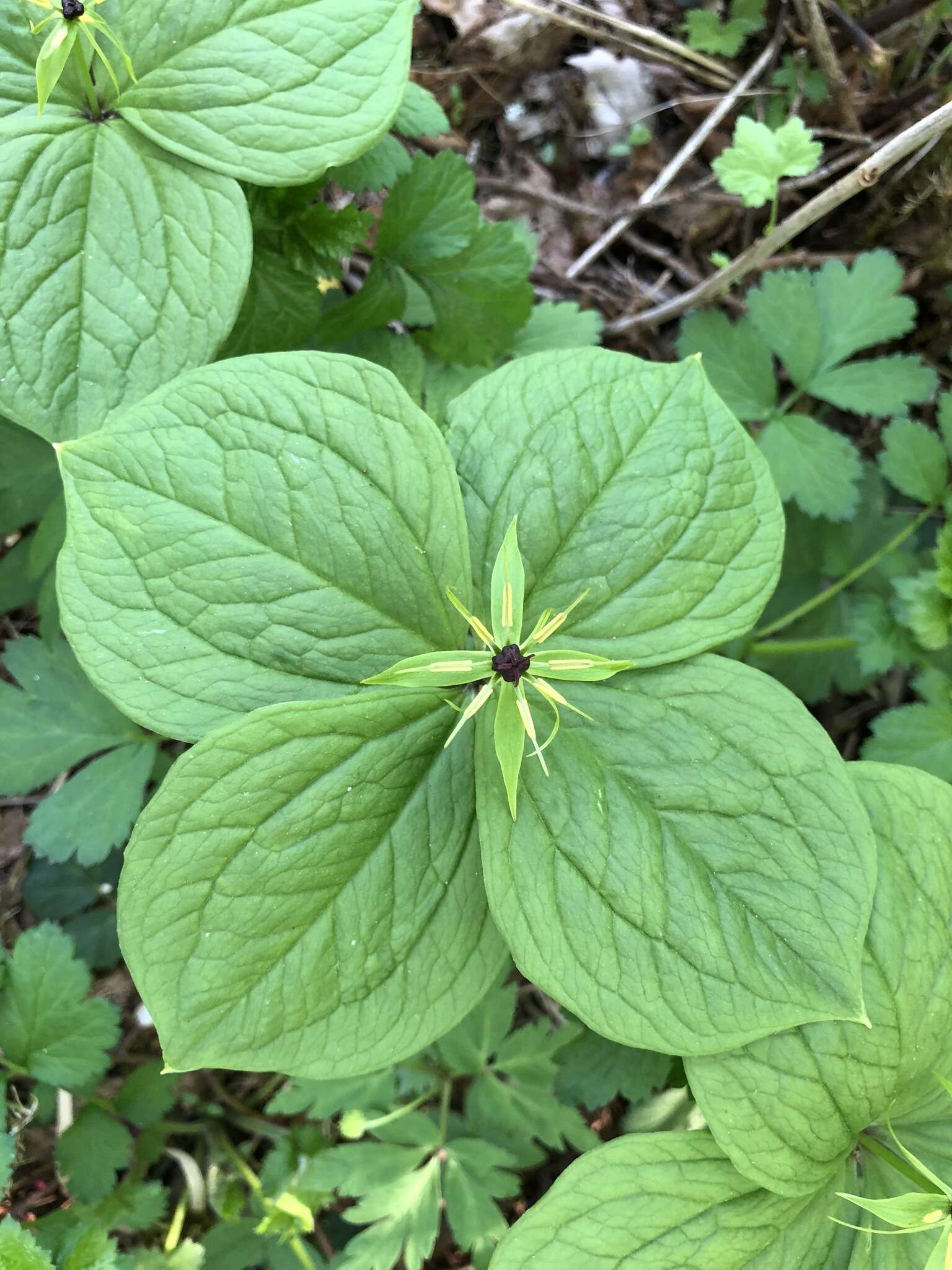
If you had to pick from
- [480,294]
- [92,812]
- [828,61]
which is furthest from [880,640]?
[92,812]

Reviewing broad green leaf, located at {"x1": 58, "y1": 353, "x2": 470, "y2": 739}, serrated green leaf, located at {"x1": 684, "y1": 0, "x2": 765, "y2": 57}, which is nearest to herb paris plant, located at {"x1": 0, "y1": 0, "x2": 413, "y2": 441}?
broad green leaf, located at {"x1": 58, "y1": 353, "x2": 470, "y2": 739}

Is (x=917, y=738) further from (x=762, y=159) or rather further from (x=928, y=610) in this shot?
(x=762, y=159)

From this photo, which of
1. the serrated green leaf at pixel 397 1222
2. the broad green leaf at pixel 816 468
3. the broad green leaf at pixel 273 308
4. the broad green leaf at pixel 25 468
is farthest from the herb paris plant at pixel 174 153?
the serrated green leaf at pixel 397 1222

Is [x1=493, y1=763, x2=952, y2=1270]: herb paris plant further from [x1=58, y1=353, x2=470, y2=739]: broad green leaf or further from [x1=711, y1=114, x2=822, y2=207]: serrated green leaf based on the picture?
[x1=711, y1=114, x2=822, y2=207]: serrated green leaf

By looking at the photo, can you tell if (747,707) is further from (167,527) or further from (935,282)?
(935,282)

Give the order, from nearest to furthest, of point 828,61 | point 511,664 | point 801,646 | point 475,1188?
point 511,664
point 475,1188
point 801,646
point 828,61

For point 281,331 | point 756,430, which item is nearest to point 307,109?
point 281,331

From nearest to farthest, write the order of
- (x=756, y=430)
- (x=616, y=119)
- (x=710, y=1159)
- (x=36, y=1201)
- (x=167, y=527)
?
(x=167, y=527) < (x=710, y=1159) < (x=36, y=1201) < (x=756, y=430) < (x=616, y=119)

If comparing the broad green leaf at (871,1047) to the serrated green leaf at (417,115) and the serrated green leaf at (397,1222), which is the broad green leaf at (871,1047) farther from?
the serrated green leaf at (417,115)
